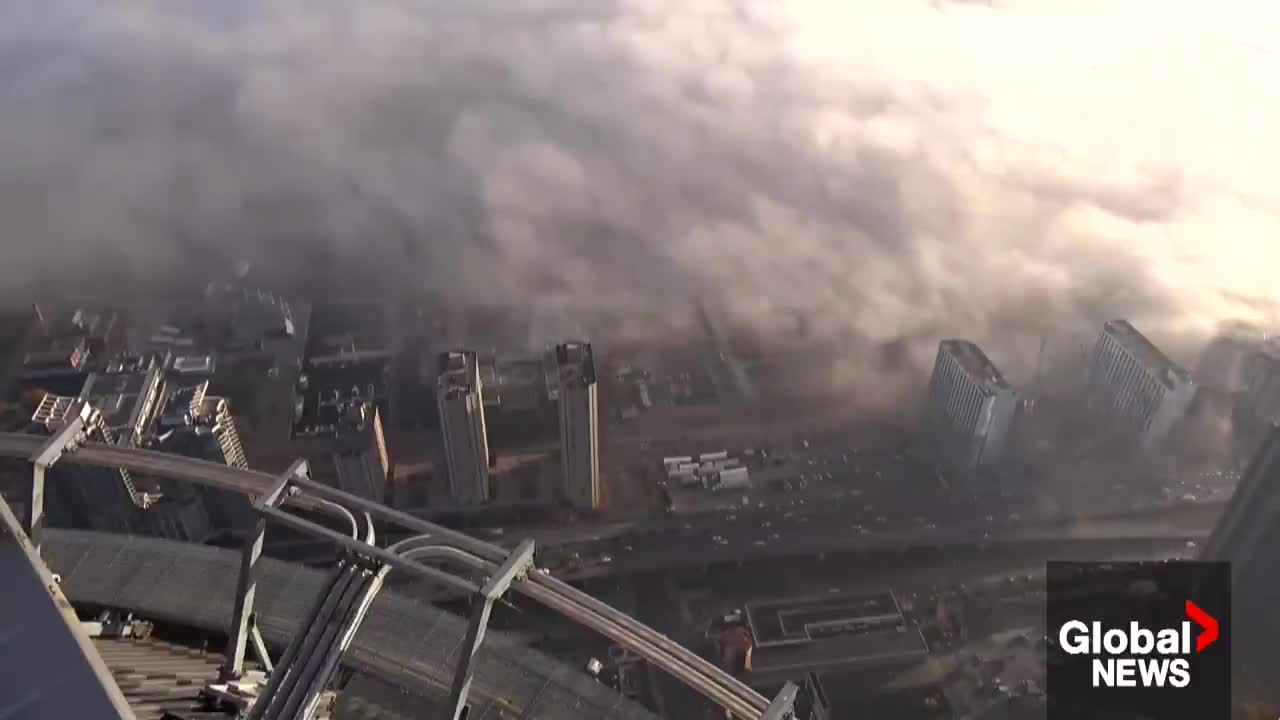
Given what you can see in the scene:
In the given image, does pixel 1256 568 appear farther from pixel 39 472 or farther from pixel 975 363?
pixel 39 472

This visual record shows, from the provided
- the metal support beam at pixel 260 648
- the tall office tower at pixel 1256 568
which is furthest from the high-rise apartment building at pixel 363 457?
the tall office tower at pixel 1256 568

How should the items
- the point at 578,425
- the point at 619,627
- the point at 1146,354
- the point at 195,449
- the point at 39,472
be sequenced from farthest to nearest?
the point at 1146,354
the point at 578,425
the point at 195,449
the point at 39,472
the point at 619,627

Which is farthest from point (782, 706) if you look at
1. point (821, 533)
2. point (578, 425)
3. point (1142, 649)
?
point (821, 533)

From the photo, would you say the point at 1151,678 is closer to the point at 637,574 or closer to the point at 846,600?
the point at 846,600

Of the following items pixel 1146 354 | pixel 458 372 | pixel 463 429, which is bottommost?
pixel 463 429

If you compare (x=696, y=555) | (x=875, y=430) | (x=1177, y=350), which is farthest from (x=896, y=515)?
(x=1177, y=350)

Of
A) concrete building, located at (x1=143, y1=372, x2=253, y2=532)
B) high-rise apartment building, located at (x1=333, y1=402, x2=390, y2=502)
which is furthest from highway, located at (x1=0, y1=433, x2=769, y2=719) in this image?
high-rise apartment building, located at (x1=333, y1=402, x2=390, y2=502)

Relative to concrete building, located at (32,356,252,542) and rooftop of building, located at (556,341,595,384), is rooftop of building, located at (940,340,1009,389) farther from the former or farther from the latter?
concrete building, located at (32,356,252,542)
